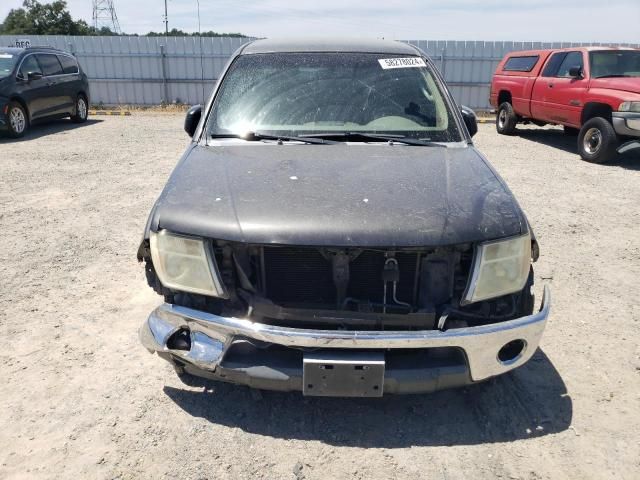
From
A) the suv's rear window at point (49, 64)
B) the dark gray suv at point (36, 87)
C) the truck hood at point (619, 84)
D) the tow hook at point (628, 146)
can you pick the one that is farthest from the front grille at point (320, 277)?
the suv's rear window at point (49, 64)

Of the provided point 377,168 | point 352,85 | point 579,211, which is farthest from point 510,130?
point 377,168

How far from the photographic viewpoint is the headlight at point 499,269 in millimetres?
2281

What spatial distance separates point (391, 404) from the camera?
8.85ft

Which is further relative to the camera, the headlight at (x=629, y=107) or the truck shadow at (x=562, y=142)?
the truck shadow at (x=562, y=142)

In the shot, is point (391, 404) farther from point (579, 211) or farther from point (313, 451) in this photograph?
point (579, 211)

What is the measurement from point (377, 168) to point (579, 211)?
4.19m

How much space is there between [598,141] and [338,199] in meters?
7.70

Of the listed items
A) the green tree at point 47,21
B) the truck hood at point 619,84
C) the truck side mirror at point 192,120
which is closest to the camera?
the truck side mirror at point 192,120

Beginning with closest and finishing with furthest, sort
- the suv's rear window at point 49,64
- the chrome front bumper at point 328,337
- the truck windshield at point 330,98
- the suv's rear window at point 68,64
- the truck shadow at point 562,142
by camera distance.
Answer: the chrome front bumper at point 328,337, the truck windshield at point 330,98, the truck shadow at point 562,142, the suv's rear window at point 49,64, the suv's rear window at point 68,64

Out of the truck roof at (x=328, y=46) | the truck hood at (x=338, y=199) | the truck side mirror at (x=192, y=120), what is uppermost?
the truck roof at (x=328, y=46)

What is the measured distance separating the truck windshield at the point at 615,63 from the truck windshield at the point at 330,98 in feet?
21.9

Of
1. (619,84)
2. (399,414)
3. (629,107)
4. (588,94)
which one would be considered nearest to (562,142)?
(588,94)

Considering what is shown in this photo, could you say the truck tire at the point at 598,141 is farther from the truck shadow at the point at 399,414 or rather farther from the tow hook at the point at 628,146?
the truck shadow at the point at 399,414

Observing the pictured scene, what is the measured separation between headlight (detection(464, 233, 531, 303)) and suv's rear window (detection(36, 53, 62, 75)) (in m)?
11.4
